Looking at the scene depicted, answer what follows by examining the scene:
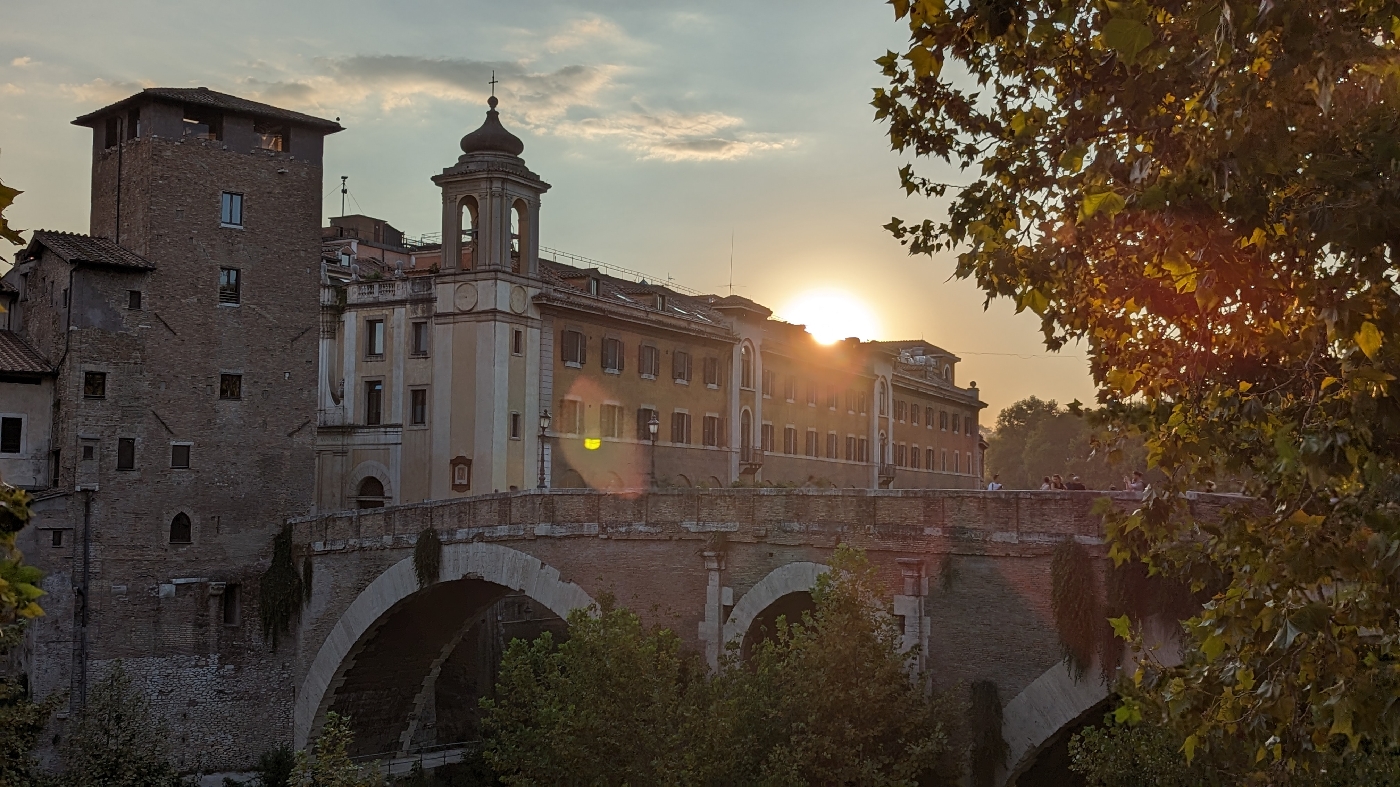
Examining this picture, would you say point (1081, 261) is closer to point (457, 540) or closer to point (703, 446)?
point (457, 540)

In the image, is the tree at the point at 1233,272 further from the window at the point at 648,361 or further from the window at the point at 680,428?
the window at the point at 680,428

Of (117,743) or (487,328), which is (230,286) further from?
(117,743)

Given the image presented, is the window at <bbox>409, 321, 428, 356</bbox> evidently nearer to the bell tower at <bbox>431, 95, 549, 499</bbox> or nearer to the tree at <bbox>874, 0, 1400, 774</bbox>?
the bell tower at <bbox>431, 95, 549, 499</bbox>

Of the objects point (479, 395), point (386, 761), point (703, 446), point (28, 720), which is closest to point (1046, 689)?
point (28, 720)

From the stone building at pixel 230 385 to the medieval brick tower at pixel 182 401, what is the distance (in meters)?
0.05

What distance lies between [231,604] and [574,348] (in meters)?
12.3

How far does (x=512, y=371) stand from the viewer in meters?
39.4

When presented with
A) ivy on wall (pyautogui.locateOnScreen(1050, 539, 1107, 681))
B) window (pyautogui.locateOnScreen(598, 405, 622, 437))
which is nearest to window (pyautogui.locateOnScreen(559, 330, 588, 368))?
window (pyautogui.locateOnScreen(598, 405, 622, 437))

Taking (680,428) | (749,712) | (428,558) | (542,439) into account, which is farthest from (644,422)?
(749,712)

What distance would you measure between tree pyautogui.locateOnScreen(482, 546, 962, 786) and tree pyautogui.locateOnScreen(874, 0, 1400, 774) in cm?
1018

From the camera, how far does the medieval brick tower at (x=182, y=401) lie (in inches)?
1243

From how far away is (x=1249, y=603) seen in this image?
7430 millimetres

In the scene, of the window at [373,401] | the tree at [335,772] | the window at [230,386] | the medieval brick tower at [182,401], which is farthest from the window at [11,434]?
the tree at [335,772]

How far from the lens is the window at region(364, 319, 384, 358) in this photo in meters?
41.1
